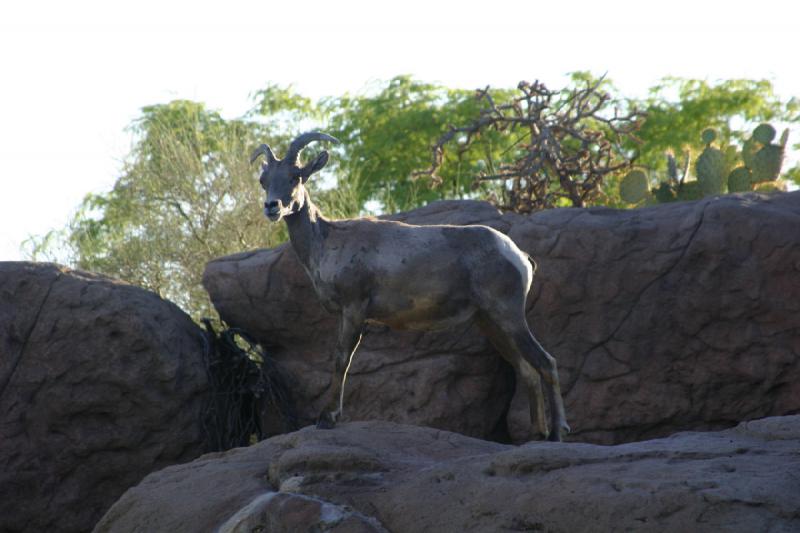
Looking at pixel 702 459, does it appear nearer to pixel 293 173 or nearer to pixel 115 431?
pixel 293 173

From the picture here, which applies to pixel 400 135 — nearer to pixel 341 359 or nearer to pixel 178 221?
pixel 178 221

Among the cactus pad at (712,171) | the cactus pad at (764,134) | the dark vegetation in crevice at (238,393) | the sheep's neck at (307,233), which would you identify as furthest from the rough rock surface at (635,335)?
the sheep's neck at (307,233)

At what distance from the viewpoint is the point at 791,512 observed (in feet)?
15.8

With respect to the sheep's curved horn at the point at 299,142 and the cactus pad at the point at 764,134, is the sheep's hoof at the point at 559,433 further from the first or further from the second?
the cactus pad at the point at 764,134

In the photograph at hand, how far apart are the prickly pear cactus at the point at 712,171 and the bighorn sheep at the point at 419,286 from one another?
5469 mm

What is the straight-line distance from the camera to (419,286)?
24.7 feet

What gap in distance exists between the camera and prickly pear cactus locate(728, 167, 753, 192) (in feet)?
40.9

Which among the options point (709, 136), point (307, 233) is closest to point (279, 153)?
point (709, 136)

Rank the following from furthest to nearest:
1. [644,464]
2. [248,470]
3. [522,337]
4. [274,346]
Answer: [274,346] < [522,337] < [248,470] < [644,464]

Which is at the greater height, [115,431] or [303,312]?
[303,312]

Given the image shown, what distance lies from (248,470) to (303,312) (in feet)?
12.9

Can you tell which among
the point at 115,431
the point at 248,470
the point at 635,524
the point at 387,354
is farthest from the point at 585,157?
the point at 635,524

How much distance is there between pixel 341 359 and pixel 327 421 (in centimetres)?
40

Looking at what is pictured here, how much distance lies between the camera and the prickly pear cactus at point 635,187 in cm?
1292
